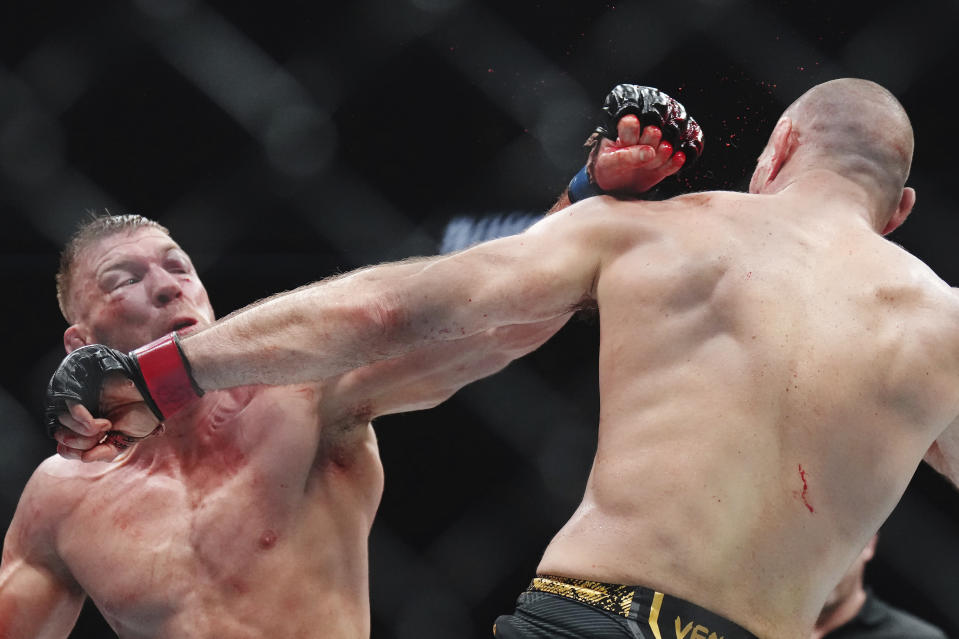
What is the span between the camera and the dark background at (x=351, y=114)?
86.0 inches

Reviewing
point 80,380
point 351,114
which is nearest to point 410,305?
point 80,380

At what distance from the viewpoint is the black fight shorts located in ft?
3.42

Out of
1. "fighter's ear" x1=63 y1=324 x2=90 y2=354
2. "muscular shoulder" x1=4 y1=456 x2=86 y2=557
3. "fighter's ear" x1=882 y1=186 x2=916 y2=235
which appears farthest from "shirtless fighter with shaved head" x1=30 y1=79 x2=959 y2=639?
"fighter's ear" x1=63 y1=324 x2=90 y2=354

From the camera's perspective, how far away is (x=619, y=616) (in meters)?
1.05

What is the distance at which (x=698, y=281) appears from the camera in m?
1.16

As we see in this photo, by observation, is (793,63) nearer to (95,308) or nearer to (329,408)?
(329,408)

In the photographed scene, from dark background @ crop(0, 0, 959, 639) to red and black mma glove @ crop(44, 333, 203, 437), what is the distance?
0.97m

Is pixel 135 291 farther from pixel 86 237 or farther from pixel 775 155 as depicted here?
pixel 775 155

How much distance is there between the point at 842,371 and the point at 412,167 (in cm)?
151

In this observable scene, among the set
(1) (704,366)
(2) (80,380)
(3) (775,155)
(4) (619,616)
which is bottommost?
(4) (619,616)

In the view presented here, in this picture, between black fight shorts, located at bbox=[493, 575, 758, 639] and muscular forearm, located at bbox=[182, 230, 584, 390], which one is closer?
black fight shorts, located at bbox=[493, 575, 758, 639]

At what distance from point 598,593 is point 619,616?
3 cm

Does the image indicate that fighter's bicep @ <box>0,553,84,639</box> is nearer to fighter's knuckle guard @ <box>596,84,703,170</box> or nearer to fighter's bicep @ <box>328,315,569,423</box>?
fighter's bicep @ <box>328,315,569,423</box>

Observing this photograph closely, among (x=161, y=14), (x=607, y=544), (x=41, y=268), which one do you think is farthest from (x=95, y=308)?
(x=607, y=544)
